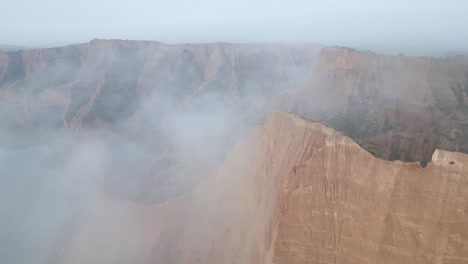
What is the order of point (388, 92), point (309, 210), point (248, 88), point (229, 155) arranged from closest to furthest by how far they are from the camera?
1. point (309, 210)
2. point (229, 155)
3. point (388, 92)
4. point (248, 88)

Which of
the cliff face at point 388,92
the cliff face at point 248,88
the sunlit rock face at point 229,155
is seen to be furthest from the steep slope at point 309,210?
the cliff face at point 388,92

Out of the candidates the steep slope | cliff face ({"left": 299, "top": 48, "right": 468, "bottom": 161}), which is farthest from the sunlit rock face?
cliff face ({"left": 299, "top": 48, "right": 468, "bottom": 161})

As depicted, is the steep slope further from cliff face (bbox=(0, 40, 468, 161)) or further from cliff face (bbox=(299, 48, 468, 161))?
cliff face (bbox=(299, 48, 468, 161))

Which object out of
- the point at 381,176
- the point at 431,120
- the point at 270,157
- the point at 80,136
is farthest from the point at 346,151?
the point at 80,136

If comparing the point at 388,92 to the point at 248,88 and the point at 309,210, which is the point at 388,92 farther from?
the point at 309,210

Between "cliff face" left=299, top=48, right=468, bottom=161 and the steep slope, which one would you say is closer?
the steep slope

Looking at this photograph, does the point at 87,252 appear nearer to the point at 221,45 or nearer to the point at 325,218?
the point at 325,218

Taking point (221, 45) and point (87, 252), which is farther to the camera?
point (221, 45)

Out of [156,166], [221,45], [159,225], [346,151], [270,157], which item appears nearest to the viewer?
[346,151]

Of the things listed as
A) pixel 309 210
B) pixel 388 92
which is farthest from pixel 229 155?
pixel 388 92
